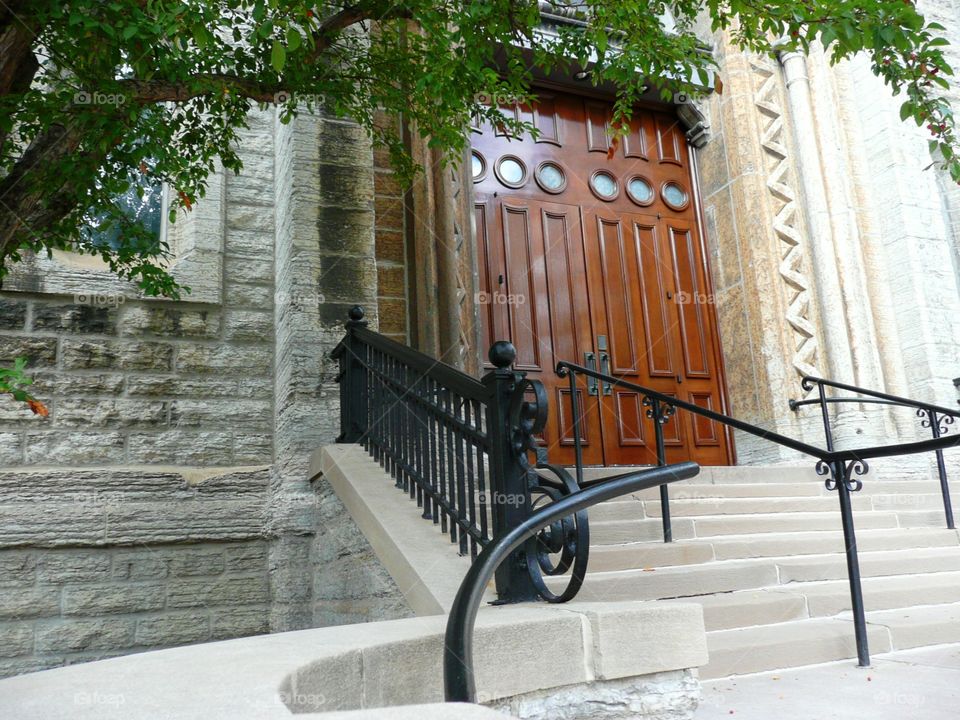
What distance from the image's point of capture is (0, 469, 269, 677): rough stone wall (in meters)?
4.16

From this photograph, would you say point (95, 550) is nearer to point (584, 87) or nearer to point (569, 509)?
point (569, 509)

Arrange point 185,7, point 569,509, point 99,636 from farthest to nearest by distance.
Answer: point 99,636
point 185,7
point 569,509

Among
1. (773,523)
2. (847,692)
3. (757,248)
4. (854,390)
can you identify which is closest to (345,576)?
(847,692)

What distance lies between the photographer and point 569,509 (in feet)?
6.64

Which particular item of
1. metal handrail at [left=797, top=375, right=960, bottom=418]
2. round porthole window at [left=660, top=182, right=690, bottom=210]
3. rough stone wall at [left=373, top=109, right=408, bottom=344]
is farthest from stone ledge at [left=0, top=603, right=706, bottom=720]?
round porthole window at [left=660, top=182, right=690, bottom=210]

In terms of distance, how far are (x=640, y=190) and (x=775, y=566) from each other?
4.09 meters

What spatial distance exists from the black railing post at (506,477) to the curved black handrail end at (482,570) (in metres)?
0.63

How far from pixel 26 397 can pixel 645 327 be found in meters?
5.21

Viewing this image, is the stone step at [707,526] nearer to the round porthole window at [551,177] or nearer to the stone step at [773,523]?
the stone step at [773,523]

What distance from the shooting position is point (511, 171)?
6480 millimetres

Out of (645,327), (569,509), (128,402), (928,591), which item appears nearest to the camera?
(569,509)

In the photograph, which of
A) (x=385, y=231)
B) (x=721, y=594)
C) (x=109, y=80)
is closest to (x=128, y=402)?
(x=385, y=231)

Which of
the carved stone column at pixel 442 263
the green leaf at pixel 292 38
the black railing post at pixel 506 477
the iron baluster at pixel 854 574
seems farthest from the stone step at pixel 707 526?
the green leaf at pixel 292 38

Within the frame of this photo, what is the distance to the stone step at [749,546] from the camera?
3.60 meters
